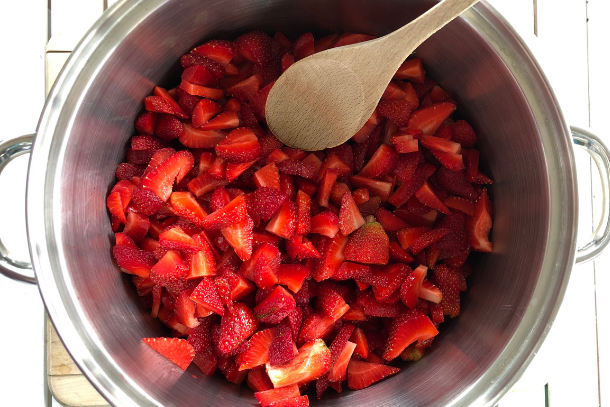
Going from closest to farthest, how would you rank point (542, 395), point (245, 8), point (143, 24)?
point (143, 24) → point (245, 8) → point (542, 395)

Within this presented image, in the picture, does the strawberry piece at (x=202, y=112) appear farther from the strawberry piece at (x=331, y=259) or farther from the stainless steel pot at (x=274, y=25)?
the strawberry piece at (x=331, y=259)

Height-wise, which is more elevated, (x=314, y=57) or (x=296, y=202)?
(x=314, y=57)

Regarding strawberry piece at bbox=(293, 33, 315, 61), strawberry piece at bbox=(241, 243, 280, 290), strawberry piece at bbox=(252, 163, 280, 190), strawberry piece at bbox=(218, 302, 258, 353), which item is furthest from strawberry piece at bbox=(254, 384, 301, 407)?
strawberry piece at bbox=(293, 33, 315, 61)

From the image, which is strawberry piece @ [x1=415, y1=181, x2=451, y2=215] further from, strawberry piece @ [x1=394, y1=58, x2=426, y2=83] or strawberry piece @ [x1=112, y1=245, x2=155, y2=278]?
strawberry piece @ [x1=112, y1=245, x2=155, y2=278]

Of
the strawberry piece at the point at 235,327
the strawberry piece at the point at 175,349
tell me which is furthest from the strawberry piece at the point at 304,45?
the strawberry piece at the point at 175,349

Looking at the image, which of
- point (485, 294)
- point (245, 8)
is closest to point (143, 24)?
point (245, 8)

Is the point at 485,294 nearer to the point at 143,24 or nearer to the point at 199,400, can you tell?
the point at 199,400
